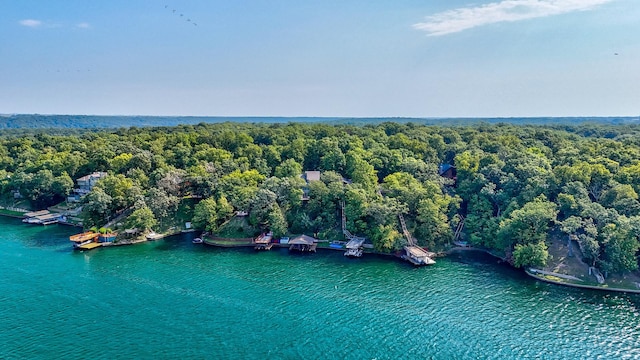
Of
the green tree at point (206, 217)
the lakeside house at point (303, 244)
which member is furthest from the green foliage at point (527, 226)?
the green tree at point (206, 217)

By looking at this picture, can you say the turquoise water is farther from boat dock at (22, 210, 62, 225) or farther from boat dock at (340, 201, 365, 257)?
boat dock at (22, 210, 62, 225)

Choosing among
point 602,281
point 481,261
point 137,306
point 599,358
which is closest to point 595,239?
point 602,281

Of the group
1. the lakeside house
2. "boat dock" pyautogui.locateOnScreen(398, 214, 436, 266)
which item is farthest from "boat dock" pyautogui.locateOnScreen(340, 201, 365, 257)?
"boat dock" pyautogui.locateOnScreen(398, 214, 436, 266)

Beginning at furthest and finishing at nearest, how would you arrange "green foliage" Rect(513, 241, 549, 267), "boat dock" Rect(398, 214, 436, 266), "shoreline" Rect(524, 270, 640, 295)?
"boat dock" Rect(398, 214, 436, 266) < "green foliage" Rect(513, 241, 549, 267) < "shoreline" Rect(524, 270, 640, 295)

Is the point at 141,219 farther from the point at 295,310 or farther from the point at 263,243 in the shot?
the point at 295,310

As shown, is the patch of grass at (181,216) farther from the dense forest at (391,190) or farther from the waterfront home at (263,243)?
the waterfront home at (263,243)

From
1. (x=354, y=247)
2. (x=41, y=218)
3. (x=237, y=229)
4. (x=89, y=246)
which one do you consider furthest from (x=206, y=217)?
(x=41, y=218)

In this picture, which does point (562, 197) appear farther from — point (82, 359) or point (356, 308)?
point (82, 359)
